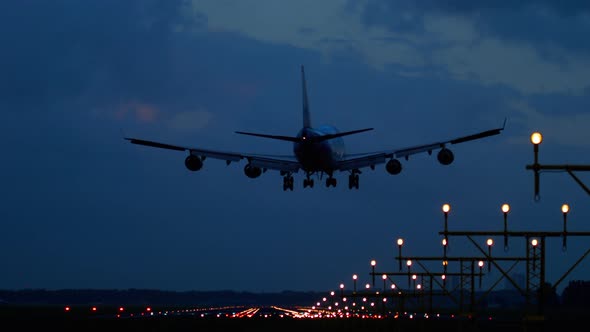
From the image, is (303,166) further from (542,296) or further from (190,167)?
(542,296)

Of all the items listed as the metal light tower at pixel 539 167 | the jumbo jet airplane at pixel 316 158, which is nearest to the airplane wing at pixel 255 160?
the jumbo jet airplane at pixel 316 158

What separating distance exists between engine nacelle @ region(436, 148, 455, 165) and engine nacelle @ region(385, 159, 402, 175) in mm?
4466

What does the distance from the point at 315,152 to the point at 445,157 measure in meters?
11.2

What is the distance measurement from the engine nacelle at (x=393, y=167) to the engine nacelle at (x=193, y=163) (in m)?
16.2

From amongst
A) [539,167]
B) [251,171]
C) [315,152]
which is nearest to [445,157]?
[315,152]

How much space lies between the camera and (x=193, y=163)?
8588 centimetres

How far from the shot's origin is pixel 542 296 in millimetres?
40938

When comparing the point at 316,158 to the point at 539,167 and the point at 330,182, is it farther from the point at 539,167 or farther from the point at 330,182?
the point at 539,167

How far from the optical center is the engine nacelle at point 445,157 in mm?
84125

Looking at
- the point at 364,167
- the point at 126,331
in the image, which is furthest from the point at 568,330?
Result: the point at 126,331

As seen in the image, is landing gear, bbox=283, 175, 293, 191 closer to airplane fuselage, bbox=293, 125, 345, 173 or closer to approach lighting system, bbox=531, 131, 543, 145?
airplane fuselage, bbox=293, 125, 345, 173

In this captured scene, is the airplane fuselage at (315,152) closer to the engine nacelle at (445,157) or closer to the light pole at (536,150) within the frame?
the engine nacelle at (445,157)

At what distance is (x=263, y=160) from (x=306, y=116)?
1539 centimetres

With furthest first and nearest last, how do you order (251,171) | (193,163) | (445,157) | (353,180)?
(353,180), (251,171), (193,163), (445,157)
